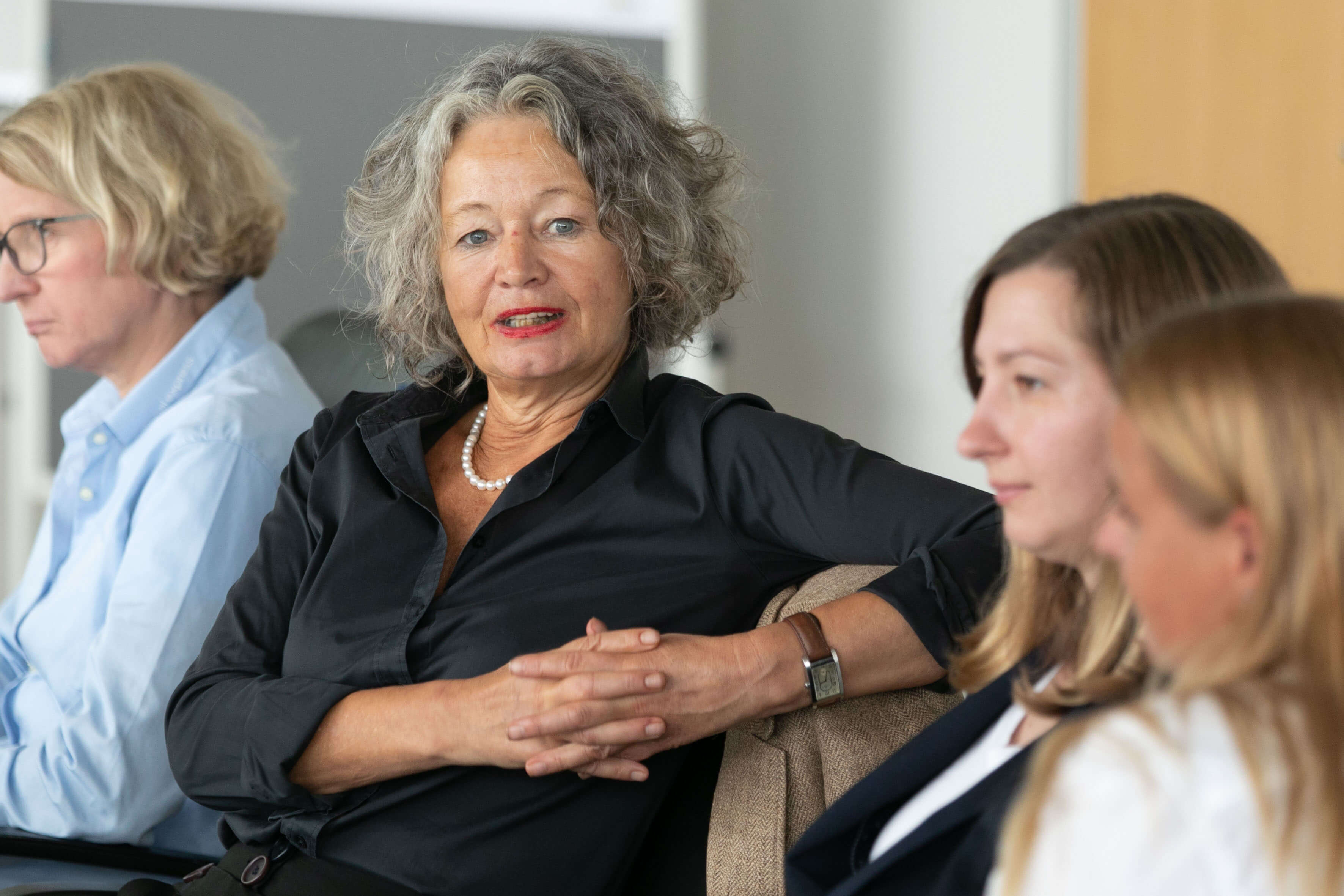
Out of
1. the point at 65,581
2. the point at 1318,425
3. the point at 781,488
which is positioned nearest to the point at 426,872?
the point at 781,488

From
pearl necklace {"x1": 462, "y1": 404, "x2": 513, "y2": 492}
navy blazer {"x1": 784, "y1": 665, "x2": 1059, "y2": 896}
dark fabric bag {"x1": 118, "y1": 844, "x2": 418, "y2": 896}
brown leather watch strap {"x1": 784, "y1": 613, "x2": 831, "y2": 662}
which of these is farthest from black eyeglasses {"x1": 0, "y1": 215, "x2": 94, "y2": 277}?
navy blazer {"x1": 784, "y1": 665, "x2": 1059, "y2": 896}

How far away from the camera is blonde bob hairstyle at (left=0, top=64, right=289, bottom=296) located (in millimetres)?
1850

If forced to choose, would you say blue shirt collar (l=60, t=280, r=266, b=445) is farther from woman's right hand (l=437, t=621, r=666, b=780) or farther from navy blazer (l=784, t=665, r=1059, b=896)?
navy blazer (l=784, t=665, r=1059, b=896)

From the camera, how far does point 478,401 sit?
1.71 meters

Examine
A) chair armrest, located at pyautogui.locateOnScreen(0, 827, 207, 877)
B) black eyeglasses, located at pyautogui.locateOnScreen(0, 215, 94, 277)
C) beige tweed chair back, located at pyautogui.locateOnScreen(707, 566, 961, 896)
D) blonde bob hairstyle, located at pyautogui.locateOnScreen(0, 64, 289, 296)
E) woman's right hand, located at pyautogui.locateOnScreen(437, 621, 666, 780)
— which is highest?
blonde bob hairstyle, located at pyautogui.locateOnScreen(0, 64, 289, 296)

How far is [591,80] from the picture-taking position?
62.4 inches

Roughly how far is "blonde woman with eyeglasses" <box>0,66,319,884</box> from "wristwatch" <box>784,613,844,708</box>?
2.52 feet

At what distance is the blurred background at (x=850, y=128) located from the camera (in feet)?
9.29

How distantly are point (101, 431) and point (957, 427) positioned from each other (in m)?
2.66

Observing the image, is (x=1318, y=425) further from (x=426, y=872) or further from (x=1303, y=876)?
(x=426, y=872)

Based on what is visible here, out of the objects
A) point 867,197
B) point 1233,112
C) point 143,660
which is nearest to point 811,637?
point 143,660

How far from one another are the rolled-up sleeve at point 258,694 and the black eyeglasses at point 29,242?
1.91 feet

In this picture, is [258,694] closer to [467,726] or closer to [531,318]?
[467,726]

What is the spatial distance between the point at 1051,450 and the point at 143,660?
1109 mm
